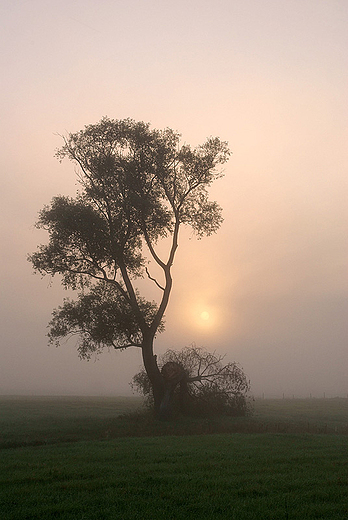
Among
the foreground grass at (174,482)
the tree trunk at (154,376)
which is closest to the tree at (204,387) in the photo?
the tree trunk at (154,376)

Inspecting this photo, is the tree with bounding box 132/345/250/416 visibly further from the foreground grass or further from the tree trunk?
the foreground grass

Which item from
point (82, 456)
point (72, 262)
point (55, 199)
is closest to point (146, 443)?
point (82, 456)

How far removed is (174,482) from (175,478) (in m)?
0.50

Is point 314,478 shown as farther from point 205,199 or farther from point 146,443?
point 205,199

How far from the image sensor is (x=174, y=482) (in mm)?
14859

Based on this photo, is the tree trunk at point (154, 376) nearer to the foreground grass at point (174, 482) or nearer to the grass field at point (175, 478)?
the grass field at point (175, 478)

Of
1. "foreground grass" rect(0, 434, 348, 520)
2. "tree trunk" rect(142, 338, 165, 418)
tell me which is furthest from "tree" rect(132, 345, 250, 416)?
"foreground grass" rect(0, 434, 348, 520)

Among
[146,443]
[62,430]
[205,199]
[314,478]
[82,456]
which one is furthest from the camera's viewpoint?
[205,199]

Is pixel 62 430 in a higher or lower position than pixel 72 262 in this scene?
lower

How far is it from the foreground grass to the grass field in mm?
32

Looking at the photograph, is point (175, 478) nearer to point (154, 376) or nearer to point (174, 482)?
point (174, 482)

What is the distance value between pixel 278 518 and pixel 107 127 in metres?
36.6

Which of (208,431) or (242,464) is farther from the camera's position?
(208,431)

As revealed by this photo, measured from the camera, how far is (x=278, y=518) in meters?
11.5
